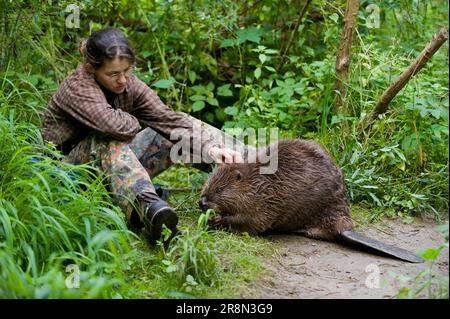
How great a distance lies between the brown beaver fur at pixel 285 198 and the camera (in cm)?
443

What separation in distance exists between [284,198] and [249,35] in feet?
8.20

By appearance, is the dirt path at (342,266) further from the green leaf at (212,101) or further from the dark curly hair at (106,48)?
the green leaf at (212,101)

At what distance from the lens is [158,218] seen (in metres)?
3.84

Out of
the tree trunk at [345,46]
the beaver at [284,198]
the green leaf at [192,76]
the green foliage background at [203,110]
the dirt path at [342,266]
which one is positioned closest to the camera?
the green foliage background at [203,110]

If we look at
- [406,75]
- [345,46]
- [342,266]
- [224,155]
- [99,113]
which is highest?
[345,46]

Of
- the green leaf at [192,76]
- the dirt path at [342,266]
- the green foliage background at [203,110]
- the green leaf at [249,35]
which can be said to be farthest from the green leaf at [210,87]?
the dirt path at [342,266]

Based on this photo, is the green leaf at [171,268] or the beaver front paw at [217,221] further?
the beaver front paw at [217,221]

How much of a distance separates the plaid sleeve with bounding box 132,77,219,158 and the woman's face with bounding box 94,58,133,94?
246 mm

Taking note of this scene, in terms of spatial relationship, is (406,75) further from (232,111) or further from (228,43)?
(228,43)

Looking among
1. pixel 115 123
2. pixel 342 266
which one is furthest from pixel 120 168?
A: pixel 342 266

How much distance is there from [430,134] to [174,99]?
2595 mm

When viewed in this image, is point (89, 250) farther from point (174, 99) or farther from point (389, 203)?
point (174, 99)

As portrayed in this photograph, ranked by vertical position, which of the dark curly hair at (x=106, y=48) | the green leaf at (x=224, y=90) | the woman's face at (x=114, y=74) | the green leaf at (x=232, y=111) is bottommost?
the green leaf at (x=232, y=111)
